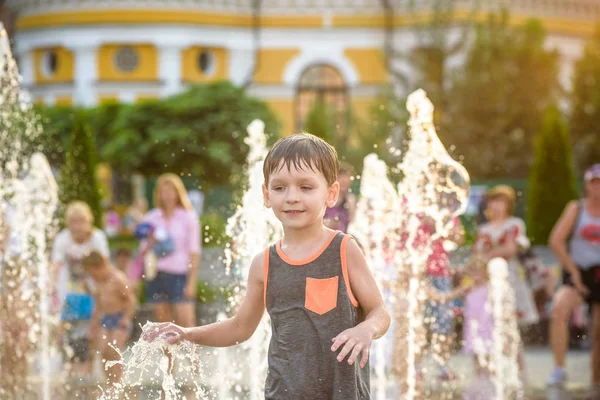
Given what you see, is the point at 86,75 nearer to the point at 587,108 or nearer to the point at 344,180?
the point at 587,108

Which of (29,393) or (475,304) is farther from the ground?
(475,304)

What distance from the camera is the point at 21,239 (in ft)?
29.1

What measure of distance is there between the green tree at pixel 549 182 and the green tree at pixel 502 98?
900cm

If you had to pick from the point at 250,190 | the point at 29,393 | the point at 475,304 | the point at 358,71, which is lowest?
the point at 29,393

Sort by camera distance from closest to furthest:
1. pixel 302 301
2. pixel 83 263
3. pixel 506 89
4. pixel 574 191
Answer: pixel 302 301, pixel 83 263, pixel 574 191, pixel 506 89

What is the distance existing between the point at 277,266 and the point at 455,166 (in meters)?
3.76

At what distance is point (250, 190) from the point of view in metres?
7.04

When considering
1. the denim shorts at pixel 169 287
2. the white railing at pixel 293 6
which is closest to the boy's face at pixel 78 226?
the denim shorts at pixel 169 287

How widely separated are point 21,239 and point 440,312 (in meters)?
3.14

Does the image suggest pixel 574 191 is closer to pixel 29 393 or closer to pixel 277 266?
pixel 29 393

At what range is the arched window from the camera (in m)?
40.9

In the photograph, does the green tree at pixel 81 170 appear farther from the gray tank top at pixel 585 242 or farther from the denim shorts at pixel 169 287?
the gray tank top at pixel 585 242

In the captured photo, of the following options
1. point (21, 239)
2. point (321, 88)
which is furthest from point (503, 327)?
point (321, 88)

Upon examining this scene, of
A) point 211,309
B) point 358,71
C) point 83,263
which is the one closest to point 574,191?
point 211,309
